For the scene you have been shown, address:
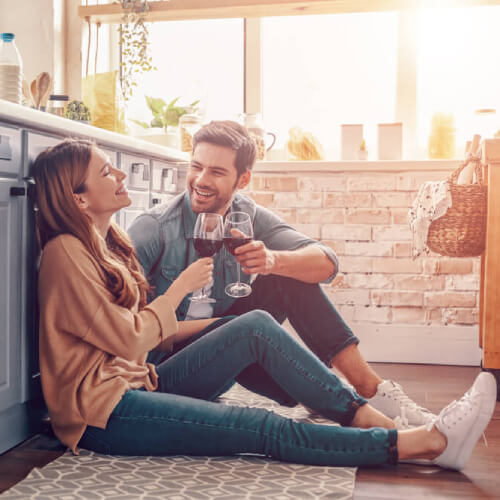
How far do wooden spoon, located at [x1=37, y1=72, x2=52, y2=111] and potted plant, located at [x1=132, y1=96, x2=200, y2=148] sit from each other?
0.75 metres

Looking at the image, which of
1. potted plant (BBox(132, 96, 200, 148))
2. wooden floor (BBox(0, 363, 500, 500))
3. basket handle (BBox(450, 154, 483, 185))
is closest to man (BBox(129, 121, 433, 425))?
wooden floor (BBox(0, 363, 500, 500))

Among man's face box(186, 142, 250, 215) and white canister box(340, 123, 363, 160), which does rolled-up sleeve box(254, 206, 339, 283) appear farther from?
white canister box(340, 123, 363, 160)

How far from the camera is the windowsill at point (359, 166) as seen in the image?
302 centimetres

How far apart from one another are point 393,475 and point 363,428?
0.13 m

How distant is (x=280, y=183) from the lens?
319cm

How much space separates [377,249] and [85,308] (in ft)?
5.94

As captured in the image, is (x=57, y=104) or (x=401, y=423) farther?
(x=57, y=104)

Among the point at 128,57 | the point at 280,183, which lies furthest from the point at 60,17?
the point at 280,183

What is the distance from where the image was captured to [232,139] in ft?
7.59

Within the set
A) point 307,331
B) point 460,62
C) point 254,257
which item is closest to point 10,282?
point 254,257

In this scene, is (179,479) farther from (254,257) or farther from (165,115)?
(165,115)

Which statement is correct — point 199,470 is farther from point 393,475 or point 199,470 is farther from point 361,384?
point 361,384

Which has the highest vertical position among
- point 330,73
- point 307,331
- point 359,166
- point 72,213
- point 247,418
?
point 330,73

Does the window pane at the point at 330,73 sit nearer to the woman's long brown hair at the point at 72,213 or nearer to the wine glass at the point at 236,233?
the wine glass at the point at 236,233
